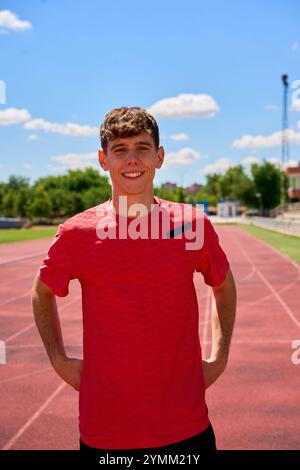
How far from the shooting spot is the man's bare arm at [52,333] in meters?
2.20

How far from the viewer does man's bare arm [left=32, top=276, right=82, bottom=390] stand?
2.20 metres

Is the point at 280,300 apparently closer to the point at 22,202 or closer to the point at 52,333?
the point at 52,333

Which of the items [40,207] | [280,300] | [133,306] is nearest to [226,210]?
[40,207]

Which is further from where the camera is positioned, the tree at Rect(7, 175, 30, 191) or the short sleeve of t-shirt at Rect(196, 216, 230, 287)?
the tree at Rect(7, 175, 30, 191)

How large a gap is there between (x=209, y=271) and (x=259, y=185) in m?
99.0

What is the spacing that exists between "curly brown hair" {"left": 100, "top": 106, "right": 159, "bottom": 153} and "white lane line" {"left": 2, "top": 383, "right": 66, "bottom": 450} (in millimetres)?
3672

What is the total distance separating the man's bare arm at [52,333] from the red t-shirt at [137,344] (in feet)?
0.29

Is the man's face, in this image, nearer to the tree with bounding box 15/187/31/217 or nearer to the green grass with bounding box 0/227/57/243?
the green grass with bounding box 0/227/57/243

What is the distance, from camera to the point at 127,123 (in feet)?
7.07

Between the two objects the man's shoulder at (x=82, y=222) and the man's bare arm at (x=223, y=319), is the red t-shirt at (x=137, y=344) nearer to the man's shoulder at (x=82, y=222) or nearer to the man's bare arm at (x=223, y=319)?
the man's shoulder at (x=82, y=222)

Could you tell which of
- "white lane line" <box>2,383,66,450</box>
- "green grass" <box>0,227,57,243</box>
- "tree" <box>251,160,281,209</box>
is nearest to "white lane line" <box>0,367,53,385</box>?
"white lane line" <box>2,383,66,450</box>

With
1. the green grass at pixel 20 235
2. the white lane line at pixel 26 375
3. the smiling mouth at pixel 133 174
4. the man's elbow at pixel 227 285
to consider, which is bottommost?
the green grass at pixel 20 235

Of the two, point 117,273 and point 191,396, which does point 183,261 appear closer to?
point 117,273

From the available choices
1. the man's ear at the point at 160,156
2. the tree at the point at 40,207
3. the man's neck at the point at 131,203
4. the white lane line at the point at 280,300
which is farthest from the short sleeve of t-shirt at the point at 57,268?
the tree at the point at 40,207
